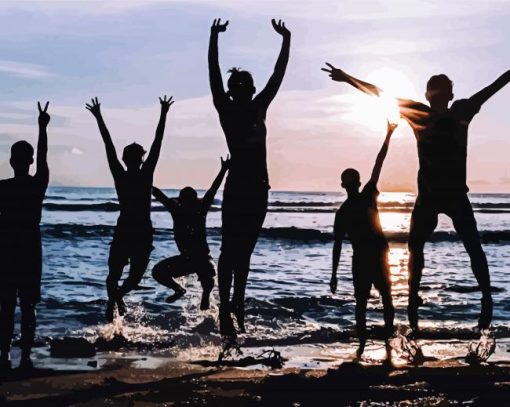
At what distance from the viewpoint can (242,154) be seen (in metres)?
6.28

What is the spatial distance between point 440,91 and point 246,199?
7.19 ft

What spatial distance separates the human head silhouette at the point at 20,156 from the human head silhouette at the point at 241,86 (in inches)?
70.9

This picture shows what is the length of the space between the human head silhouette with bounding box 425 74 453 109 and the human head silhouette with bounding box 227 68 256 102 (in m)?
1.76

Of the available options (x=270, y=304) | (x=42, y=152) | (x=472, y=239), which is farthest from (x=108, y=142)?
(x=270, y=304)

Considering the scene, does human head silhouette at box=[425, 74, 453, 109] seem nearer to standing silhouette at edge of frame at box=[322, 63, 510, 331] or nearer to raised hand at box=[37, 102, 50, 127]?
standing silhouette at edge of frame at box=[322, 63, 510, 331]

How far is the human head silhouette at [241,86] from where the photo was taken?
6.34m

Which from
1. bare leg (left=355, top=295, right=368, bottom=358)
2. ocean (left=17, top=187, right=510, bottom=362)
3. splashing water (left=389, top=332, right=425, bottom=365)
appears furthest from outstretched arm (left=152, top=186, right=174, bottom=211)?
splashing water (left=389, top=332, right=425, bottom=365)

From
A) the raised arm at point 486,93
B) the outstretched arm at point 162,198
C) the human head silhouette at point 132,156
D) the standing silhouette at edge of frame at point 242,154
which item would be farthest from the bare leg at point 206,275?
the raised arm at point 486,93

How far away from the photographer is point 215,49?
247 inches

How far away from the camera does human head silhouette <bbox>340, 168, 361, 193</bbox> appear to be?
7.41m

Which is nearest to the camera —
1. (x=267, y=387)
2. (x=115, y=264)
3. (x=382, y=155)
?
(x=267, y=387)

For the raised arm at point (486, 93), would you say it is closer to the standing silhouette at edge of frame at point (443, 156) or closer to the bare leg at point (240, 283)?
the standing silhouette at edge of frame at point (443, 156)

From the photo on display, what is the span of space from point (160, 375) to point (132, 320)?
457 centimetres

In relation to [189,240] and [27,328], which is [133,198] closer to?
[189,240]
